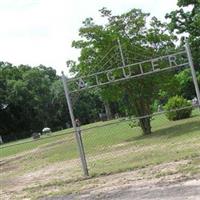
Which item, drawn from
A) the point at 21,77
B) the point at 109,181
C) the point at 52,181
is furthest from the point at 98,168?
the point at 21,77

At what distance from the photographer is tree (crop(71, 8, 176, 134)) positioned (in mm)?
27000

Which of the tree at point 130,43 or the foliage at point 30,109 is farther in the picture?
the foliage at point 30,109

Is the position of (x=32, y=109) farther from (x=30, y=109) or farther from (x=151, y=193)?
(x=151, y=193)

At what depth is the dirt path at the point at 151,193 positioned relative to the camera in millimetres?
9484

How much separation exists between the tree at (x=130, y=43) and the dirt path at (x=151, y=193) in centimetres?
1583

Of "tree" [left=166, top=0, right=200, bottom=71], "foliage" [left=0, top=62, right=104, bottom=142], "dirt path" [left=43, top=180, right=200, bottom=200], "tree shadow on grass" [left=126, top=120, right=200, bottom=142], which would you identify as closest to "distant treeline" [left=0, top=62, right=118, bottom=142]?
"foliage" [left=0, top=62, right=104, bottom=142]

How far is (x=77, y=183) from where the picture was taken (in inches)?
529

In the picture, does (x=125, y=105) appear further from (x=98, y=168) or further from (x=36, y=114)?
(x=36, y=114)

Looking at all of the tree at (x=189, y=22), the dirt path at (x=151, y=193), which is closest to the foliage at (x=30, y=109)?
the tree at (x=189, y=22)

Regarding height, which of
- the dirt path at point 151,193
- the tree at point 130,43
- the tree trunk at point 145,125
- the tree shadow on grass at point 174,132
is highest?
the tree at point 130,43

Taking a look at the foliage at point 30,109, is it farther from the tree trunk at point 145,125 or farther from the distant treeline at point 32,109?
the tree trunk at point 145,125

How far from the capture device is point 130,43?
1053 inches

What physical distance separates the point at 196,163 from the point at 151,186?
1984 mm

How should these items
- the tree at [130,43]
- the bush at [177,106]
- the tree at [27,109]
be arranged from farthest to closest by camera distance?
the tree at [27,109] → the bush at [177,106] → the tree at [130,43]
